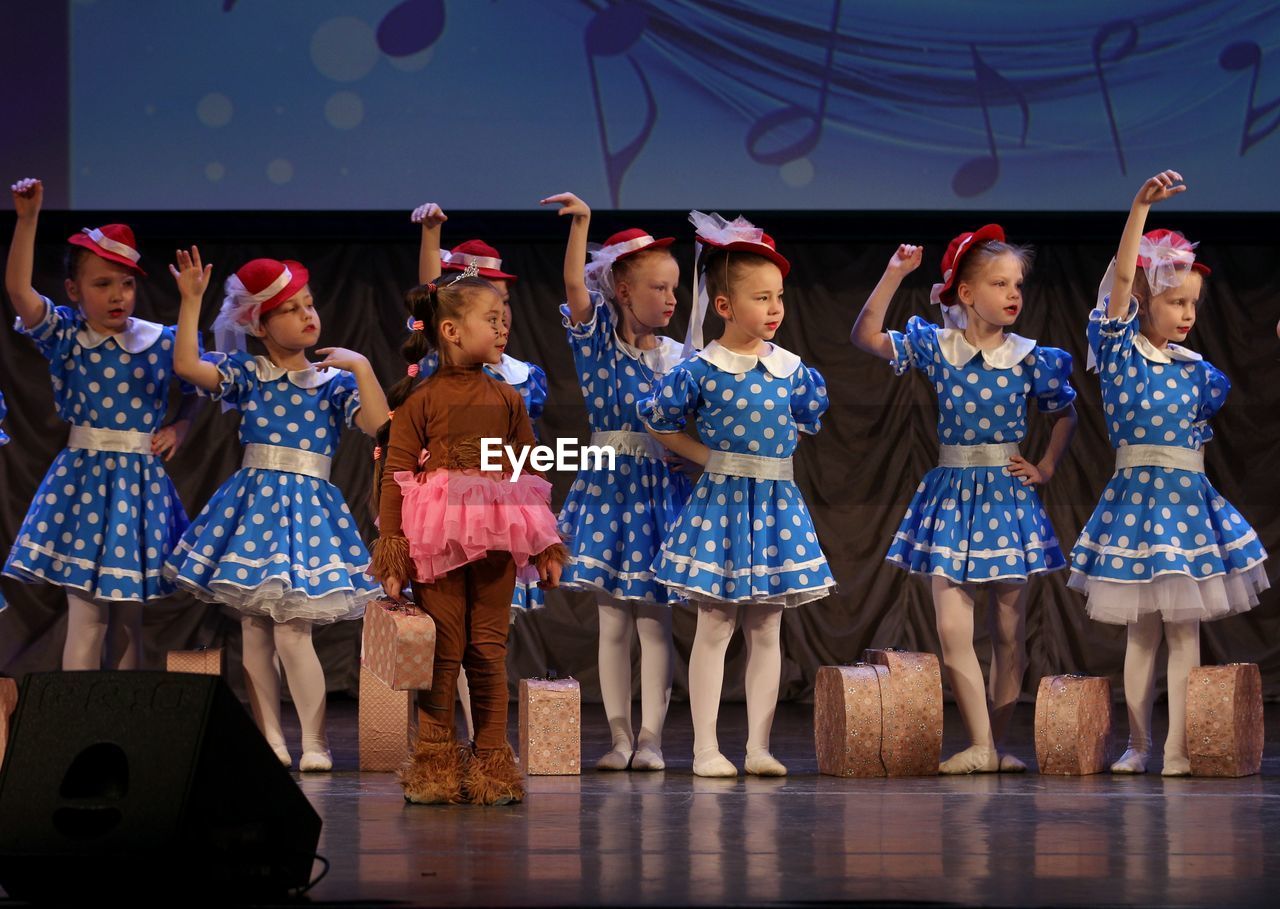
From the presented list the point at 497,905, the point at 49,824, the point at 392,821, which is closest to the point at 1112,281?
the point at 392,821

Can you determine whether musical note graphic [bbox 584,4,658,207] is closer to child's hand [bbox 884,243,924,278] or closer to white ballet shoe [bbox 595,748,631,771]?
child's hand [bbox 884,243,924,278]

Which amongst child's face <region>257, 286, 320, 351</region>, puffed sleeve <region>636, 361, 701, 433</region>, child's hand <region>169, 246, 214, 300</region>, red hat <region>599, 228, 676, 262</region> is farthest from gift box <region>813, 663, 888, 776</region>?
child's hand <region>169, 246, 214, 300</region>

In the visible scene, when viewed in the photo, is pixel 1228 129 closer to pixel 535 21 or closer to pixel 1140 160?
pixel 1140 160

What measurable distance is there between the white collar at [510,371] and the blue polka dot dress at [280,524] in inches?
17.5

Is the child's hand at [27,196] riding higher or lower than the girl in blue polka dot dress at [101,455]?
higher

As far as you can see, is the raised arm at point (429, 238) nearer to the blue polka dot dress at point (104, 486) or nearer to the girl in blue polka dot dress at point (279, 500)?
the girl in blue polka dot dress at point (279, 500)

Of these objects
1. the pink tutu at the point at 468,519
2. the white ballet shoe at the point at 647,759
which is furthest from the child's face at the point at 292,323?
the white ballet shoe at the point at 647,759

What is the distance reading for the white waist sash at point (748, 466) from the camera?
4238 millimetres

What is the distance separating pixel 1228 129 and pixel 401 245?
11.1ft

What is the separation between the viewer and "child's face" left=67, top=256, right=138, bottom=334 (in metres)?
4.66

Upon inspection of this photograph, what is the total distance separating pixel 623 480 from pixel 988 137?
2.32 m

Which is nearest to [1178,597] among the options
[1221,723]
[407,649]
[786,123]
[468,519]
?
[1221,723]

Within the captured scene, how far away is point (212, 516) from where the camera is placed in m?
4.44

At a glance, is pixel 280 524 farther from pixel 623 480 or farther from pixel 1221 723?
pixel 1221 723
